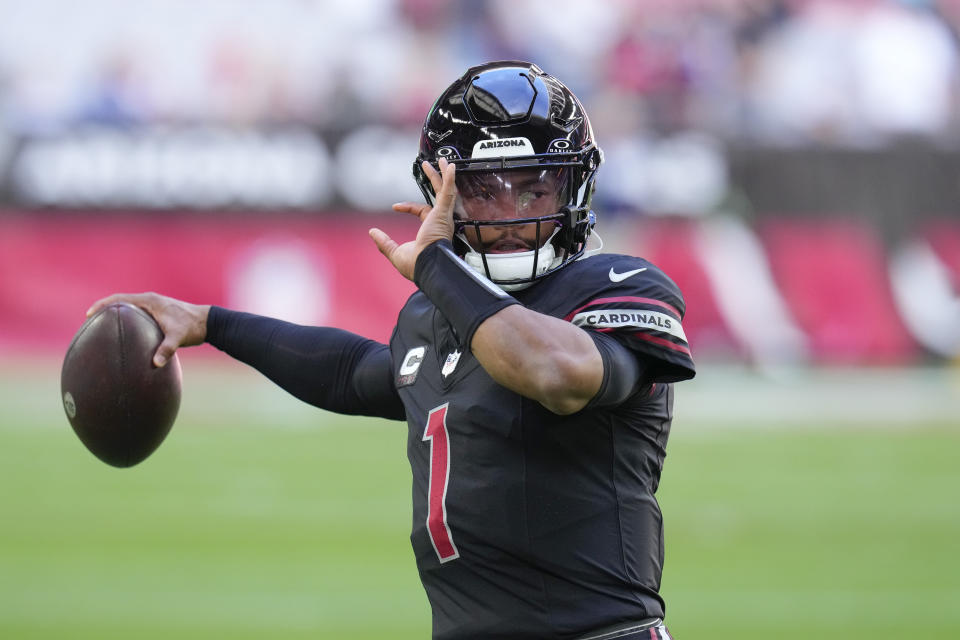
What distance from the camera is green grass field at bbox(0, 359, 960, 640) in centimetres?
568

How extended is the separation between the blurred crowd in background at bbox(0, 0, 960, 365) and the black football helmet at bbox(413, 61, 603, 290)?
979 cm

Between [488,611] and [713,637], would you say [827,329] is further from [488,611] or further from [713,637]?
[488,611]

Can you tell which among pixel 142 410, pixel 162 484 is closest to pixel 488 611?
pixel 142 410

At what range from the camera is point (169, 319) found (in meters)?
3.19

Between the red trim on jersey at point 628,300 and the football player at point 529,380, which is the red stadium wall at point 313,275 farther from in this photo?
the red trim on jersey at point 628,300

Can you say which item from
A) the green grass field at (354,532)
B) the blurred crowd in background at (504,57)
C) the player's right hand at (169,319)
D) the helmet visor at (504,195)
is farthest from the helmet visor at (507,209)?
the blurred crowd in background at (504,57)

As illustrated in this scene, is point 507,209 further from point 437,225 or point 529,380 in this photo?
point 529,380

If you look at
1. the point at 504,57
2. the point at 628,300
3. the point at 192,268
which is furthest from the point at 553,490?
the point at 504,57

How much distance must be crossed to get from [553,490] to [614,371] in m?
0.26

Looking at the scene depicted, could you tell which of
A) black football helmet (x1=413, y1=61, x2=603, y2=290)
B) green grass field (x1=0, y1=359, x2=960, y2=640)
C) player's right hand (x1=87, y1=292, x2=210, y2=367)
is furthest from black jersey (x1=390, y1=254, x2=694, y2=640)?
green grass field (x1=0, y1=359, x2=960, y2=640)

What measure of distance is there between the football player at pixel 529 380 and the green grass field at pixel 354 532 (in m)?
2.95

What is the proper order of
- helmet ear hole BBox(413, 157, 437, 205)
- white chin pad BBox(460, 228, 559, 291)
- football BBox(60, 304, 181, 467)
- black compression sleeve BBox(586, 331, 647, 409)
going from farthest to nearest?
1. football BBox(60, 304, 181, 467)
2. helmet ear hole BBox(413, 157, 437, 205)
3. white chin pad BBox(460, 228, 559, 291)
4. black compression sleeve BBox(586, 331, 647, 409)

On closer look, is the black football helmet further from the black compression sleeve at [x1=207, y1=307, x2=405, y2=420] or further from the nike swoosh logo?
the black compression sleeve at [x1=207, y1=307, x2=405, y2=420]

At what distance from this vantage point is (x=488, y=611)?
2.55 meters
